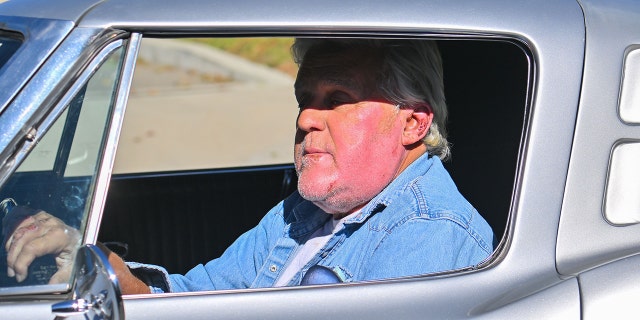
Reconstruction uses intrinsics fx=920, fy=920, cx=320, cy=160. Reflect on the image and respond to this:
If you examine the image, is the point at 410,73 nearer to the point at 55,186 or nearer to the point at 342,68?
the point at 342,68

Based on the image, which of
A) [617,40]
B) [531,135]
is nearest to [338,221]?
[531,135]

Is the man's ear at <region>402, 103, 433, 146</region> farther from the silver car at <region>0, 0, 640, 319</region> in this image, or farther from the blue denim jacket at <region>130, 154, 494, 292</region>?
the silver car at <region>0, 0, 640, 319</region>

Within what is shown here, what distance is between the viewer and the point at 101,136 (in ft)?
5.63

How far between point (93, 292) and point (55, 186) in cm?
32

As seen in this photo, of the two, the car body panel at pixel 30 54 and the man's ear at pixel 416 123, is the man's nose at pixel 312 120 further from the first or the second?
the car body panel at pixel 30 54

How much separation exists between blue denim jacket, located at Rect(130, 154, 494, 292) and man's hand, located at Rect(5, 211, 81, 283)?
59 centimetres

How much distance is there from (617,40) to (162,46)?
10.6 m

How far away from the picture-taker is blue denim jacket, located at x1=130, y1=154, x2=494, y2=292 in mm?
1925

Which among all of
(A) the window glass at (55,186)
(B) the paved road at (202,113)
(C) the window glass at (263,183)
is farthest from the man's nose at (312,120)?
(B) the paved road at (202,113)

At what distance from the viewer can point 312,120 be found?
222 cm

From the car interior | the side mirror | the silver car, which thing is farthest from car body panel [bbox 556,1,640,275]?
the side mirror

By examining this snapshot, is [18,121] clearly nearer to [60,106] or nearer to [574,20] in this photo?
[60,106]

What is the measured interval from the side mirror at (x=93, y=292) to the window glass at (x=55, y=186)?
0.36 ft

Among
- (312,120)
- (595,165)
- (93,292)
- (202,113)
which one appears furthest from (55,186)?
(202,113)
